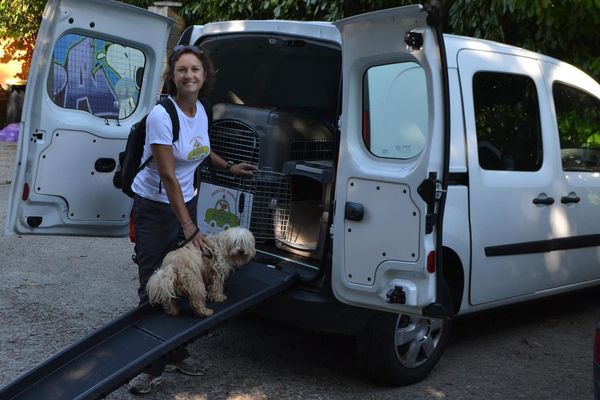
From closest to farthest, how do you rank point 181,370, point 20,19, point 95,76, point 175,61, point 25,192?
point 175,61, point 181,370, point 25,192, point 95,76, point 20,19

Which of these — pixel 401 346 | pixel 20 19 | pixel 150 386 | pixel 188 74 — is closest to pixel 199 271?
pixel 150 386

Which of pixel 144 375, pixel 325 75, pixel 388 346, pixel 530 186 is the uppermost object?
pixel 325 75

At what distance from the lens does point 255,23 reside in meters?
4.73

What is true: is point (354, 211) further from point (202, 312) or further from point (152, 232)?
point (152, 232)

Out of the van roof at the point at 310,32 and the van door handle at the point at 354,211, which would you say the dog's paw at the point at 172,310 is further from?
the van roof at the point at 310,32

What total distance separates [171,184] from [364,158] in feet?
3.35

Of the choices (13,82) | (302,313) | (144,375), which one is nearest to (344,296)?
(302,313)

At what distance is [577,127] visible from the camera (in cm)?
546

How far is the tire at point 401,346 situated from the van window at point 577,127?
1557mm

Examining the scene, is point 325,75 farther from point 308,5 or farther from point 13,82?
point 13,82

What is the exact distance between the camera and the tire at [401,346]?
4.25 meters

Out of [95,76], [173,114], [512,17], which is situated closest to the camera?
[173,114]

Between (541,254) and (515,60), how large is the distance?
4.17ft

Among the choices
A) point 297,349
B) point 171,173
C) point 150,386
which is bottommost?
point 150,386
